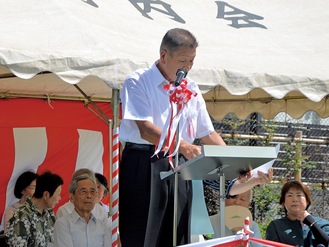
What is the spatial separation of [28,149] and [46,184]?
0.95 metres

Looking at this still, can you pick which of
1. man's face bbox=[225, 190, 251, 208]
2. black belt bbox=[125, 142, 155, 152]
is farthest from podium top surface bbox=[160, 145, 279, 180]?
man's face bbox=[225, 190, 251, 208]

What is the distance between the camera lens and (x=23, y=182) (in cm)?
741

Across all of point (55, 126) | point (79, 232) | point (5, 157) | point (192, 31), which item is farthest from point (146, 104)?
point (55, 126)

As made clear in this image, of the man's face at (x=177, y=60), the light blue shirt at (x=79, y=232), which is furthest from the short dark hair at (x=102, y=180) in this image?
the man's face at (x=177, y=60)

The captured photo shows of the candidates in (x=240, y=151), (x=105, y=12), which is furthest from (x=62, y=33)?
(x=240, y=151)

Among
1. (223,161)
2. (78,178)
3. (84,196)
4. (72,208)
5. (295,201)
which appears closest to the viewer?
(223,161)

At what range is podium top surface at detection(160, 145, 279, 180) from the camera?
3.41m

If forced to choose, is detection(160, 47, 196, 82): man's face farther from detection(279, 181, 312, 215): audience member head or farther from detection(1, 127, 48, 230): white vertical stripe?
detection(1, 127, 48, 230): white vertical stripe

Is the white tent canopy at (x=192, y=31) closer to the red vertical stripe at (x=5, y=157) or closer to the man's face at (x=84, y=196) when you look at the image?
the red vertical stripe at (x=5, y=157)

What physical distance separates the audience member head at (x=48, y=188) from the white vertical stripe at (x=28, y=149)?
0.61 metres

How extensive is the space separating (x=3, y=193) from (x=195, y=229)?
12.4ft

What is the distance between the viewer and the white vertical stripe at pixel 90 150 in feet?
26.5

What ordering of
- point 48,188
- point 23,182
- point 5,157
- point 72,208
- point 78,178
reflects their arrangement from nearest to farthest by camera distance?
point 78,178
point 72,208
point 48,188
point 23,182
point 5,157

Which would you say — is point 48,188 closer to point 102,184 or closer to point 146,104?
point 102,184
